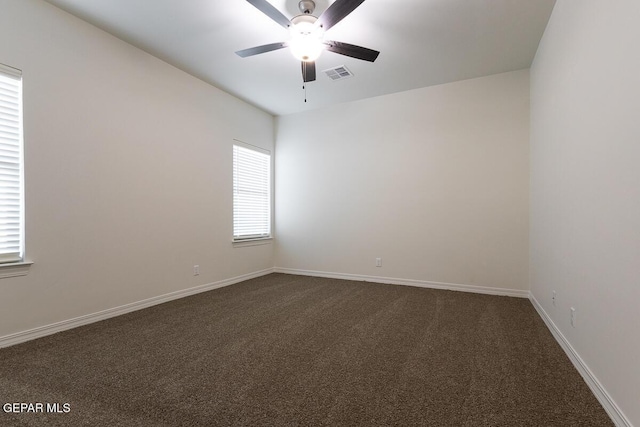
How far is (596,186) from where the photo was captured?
1795 millimetres

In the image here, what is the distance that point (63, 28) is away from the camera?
2.74m

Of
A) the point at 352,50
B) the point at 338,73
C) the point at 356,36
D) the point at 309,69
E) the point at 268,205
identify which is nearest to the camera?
the point at 352,50

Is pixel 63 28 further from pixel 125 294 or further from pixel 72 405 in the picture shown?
pixel 72 405

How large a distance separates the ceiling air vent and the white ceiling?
3.4 inches

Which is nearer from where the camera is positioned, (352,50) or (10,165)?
(10,165)

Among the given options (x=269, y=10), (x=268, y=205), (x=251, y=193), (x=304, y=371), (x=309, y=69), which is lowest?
(x=304, y=371)

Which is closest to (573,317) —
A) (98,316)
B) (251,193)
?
(98,316)

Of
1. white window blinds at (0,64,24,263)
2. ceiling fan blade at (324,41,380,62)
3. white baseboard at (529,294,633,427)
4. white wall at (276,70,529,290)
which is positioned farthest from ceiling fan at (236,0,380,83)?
white baseboard at (529,294,633,427)

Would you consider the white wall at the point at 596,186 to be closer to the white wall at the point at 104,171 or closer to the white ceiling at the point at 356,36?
the white ceiling at the point at 356,36

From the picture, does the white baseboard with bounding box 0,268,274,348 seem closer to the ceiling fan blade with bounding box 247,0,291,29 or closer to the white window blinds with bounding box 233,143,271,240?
the white window blinds with bounding box 233,143,271,240

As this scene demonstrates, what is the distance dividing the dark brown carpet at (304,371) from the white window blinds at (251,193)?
6.12 ft

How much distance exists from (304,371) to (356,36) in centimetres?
304

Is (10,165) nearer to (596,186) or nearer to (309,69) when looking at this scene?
(309,69)

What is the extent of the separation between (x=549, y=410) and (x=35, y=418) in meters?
2.63
